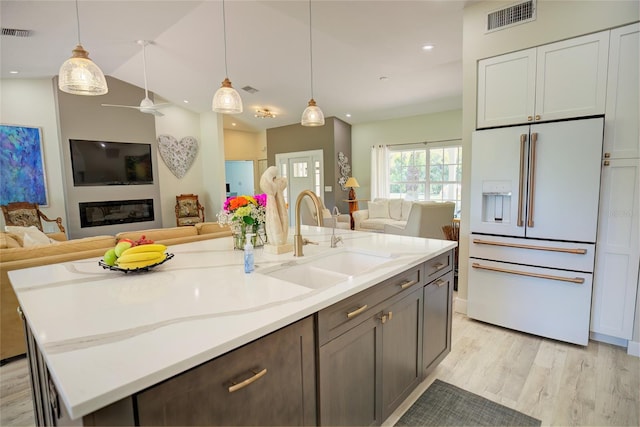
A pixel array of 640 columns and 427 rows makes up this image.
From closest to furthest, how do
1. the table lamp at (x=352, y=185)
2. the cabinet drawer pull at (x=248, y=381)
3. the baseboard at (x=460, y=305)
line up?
the cabinet drawer pull at (x=248, y=381), the baseboard at (x=460, y=305), the table lamp at (x=352, y=185)

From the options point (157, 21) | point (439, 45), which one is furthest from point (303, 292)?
point (157, 21)

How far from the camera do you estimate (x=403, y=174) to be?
23.4ft

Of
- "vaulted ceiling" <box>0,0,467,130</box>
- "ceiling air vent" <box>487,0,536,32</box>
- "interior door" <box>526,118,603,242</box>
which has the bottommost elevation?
"interior door" <box>526,118,603,242</box>

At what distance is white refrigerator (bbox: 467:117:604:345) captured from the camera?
7.64 feet

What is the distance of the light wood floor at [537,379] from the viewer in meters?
1.80

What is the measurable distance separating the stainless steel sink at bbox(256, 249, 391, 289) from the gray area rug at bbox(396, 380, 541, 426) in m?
0.89

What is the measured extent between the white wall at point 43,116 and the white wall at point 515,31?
22.4 feet

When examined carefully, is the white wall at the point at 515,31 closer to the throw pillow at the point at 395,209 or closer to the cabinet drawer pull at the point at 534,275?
the cabinet drawer pull at the point at 534,275

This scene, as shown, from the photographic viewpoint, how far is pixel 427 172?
22.1 feet

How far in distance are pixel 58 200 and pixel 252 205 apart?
5.96 m

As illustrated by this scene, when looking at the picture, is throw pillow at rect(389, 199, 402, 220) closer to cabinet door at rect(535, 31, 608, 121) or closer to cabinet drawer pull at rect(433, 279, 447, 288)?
cabinet door at rect(535, 31, 608, 121)

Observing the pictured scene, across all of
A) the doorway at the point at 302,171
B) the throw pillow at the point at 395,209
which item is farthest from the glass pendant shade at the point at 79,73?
the throw pillow at the point at 395,209

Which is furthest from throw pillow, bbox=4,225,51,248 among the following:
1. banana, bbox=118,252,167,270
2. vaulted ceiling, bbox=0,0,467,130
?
vaulted ceiling, bbox=0,0,467,130

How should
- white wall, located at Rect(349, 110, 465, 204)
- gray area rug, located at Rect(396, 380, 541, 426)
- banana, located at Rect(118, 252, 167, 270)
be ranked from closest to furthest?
1. banana, located at Rect(118, 252, 167, 270)
2. gray area rug, located at Rect(396, 380, 541, 426)
3. white wall, located at Rect(349, 110, 465, 204)
